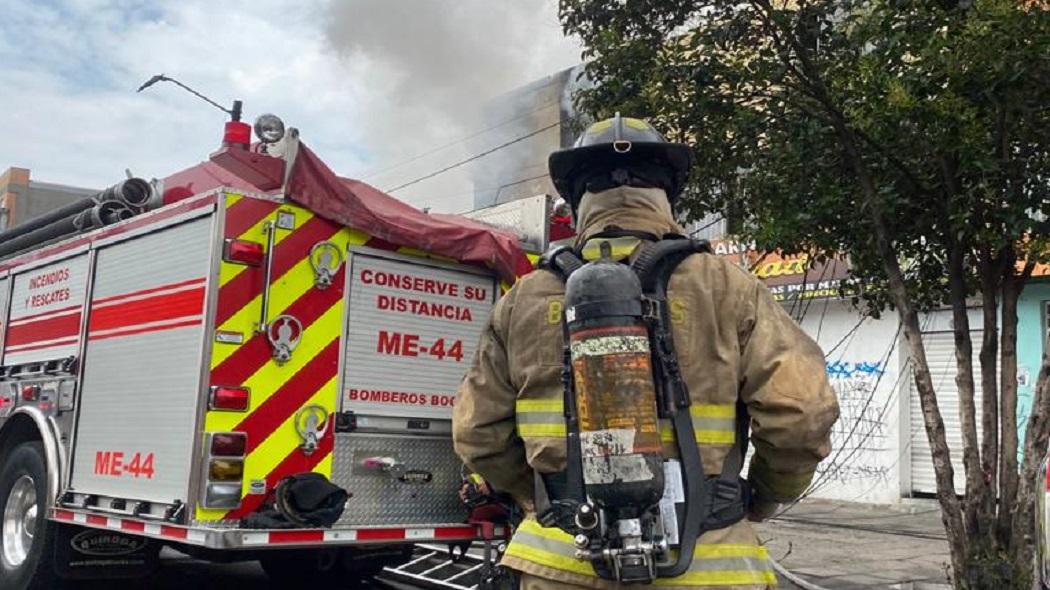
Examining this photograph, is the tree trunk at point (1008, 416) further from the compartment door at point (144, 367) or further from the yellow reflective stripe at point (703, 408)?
the compartment door at point (144, 367)

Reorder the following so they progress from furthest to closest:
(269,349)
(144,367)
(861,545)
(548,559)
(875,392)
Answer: (875,392) → (861,545) → (144,367) → (269,349) → (548,559)

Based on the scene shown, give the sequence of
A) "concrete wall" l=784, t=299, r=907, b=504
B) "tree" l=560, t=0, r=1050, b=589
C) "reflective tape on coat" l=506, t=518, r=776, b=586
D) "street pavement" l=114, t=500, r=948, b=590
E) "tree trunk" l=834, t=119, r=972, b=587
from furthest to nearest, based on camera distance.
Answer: "concrete wall" l=784, t=299, r=907, b=504
"street pavement" l=114, t=500, r=948, b=590
"tree trunk" l=834, t=119, r=972, b=587
"tree" l=560, t=0, r=1050, b=589
"reflective tape on coat" l=506, t=518, r=776, b=586

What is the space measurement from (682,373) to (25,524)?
5.27m

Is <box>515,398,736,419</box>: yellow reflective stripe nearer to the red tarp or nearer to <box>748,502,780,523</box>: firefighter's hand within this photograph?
<box>748,502,780,523</box>: firefighter's hand

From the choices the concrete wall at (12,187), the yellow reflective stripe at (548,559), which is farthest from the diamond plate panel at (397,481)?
the concrete wall at (12,187)

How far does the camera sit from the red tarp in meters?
5.21

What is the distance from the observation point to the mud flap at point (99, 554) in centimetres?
576

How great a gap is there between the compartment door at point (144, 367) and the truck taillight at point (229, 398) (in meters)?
0.08

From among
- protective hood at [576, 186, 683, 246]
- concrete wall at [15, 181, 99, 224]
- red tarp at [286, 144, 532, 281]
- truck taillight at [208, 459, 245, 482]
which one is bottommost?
truck taillight at [208, 459, 245, 482]

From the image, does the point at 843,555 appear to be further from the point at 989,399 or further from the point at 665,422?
the point at 665,422

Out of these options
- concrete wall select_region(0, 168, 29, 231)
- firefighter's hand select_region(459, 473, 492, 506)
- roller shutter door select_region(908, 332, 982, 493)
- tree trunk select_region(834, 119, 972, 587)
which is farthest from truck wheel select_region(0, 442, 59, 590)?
concrete wall select_region(0, 168, 29, 231)

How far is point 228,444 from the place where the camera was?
4.82 metres

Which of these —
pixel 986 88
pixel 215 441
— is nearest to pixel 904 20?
pixel 986 88

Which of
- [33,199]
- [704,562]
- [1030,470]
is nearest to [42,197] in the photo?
[33,199]
